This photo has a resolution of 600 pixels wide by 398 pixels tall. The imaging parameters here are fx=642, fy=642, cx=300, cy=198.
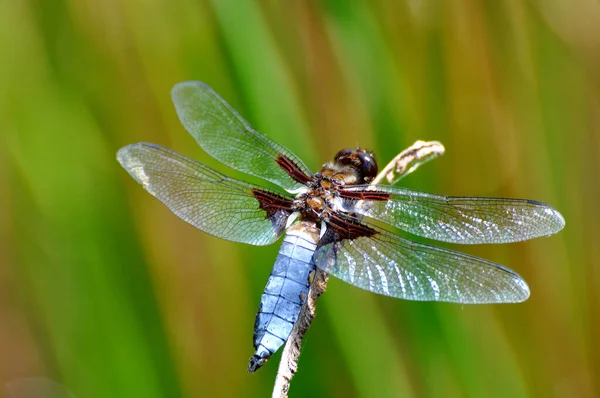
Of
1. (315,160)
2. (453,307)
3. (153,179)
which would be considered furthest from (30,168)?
(453,307)

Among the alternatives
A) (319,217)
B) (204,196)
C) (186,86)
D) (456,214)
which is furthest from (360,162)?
(186,86)

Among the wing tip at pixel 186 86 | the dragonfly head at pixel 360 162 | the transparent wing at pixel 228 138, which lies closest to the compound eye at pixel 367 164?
the dragonfly head at pixel 360 162

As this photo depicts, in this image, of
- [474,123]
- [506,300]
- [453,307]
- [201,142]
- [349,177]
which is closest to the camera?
[506,300]

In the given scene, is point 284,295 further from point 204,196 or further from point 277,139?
point 277,139

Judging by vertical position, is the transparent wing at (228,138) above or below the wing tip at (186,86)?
below

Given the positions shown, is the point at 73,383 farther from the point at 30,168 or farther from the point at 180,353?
the point at 30,168

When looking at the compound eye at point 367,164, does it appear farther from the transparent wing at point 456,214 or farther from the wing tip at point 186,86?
the wing tip at point 186,86

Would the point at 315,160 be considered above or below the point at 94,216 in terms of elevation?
above
